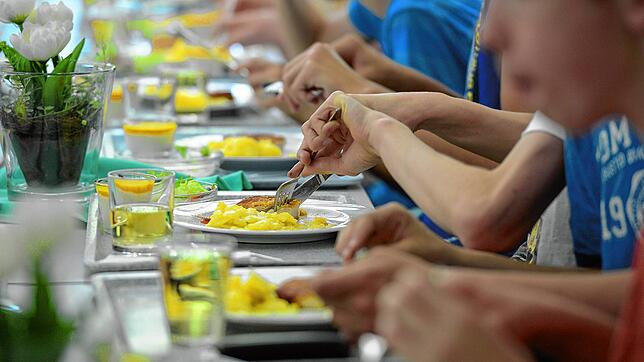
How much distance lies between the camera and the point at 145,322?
1.18 meters

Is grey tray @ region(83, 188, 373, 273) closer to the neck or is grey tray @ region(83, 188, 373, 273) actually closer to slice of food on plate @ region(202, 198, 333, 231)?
slice of food on plate @ region(202, 198, 333, 231)

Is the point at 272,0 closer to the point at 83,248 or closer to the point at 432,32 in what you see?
the point at 432,32

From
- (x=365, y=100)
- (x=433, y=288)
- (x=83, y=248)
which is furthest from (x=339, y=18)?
(x=433, y=288)

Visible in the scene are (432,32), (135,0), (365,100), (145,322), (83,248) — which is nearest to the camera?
(145,322)

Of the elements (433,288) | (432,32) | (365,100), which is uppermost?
(433,288)

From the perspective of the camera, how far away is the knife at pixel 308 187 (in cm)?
182

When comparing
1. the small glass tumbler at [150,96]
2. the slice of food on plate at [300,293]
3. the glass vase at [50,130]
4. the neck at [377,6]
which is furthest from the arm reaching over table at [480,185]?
the neck at [377,6]

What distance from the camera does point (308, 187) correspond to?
6.03 ft

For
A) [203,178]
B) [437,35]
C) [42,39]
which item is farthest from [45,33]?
[437,35]

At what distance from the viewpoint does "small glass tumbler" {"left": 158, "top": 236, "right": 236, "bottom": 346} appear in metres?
1.13

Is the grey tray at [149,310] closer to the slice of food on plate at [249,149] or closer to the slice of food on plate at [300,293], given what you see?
the slice of food on plate at [300,293]

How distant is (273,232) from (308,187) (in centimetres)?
26

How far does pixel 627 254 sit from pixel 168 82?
200 centimetres

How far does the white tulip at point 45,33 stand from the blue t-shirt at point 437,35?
128 cm
